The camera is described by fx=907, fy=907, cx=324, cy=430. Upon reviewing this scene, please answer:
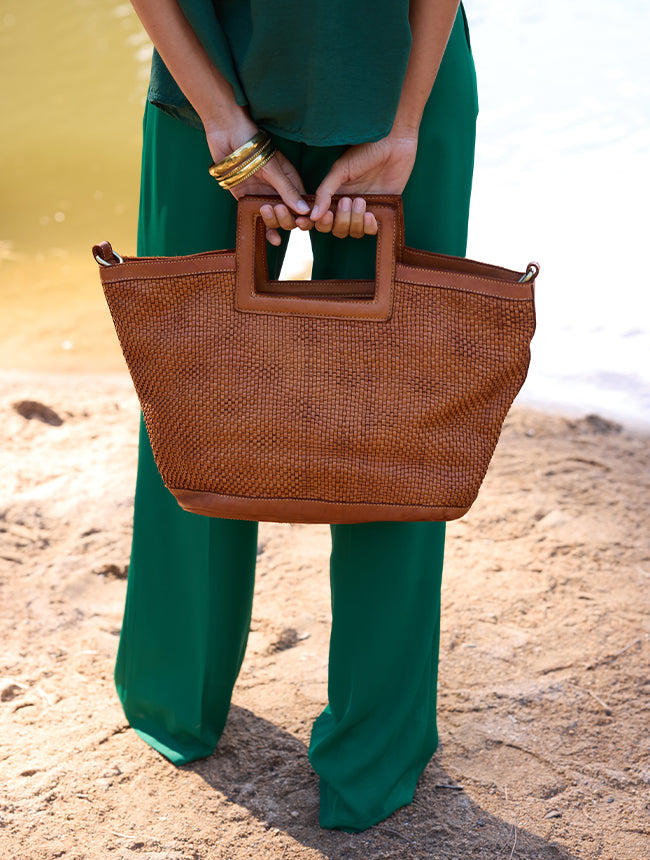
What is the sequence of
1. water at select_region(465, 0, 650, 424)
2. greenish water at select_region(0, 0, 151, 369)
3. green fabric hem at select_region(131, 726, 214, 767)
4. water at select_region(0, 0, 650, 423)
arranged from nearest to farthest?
1. green fabric hem at select_region(131, 726, 214, 767)
2. water at select_region(465, 0, 650, 424)
3. water at select_region(0, 0, 650, 423)
4. greenish water at select_region(0, 0, 151, 369)

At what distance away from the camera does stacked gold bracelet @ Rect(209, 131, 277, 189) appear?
1.17 meters

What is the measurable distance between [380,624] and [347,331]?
507 millimetres

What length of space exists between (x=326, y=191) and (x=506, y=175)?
484cm

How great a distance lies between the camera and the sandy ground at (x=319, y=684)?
1.46 meters

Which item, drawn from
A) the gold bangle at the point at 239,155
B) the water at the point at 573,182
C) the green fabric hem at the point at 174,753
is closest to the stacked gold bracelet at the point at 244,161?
the gold bangle at the point at 239,155

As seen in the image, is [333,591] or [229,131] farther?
[333,591]

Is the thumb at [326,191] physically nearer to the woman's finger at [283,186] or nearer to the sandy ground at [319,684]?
the woman's finger at [283,186]

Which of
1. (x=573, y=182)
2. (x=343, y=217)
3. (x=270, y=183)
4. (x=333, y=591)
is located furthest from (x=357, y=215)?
(x=573, y=182)

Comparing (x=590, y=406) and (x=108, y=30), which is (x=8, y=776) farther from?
(x=108, y=30)

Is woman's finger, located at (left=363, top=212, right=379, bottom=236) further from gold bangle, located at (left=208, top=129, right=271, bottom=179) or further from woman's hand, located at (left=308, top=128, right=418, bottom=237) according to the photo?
gold bangle, located at (left=208, top=129, right=271, bottom=179)

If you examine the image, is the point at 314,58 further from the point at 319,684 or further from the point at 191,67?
the point at 319,684

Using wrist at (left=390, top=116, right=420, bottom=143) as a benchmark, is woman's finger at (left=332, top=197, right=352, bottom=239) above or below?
below

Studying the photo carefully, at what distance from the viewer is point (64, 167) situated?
5.82m

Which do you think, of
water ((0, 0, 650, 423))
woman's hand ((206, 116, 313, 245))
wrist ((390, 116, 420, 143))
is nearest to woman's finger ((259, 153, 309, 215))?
woman's hand ((206, 116, 313, 245))
